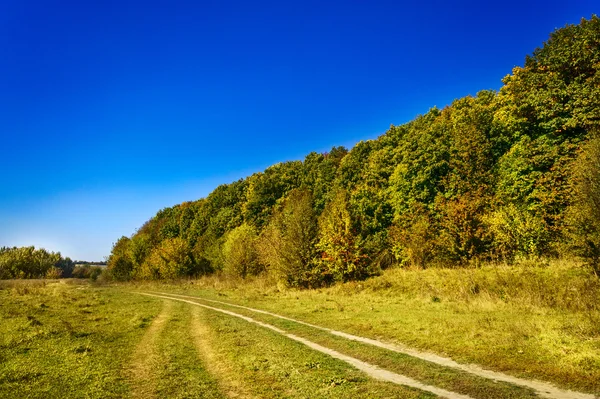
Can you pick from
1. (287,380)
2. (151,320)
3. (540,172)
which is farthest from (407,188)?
(287,380)

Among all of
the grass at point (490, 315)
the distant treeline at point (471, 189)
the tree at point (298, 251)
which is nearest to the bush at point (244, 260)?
the distant treeline at point (471, 189)

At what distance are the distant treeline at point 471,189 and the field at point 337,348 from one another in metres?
7.15

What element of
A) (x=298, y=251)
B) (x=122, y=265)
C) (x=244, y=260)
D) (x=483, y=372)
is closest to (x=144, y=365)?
(x=483, y=372)

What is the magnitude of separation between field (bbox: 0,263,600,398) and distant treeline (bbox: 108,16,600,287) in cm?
715

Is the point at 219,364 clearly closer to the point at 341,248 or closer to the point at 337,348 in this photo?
the point at 337,348

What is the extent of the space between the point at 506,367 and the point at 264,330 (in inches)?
407

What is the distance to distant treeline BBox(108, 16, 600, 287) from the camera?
28.1 m

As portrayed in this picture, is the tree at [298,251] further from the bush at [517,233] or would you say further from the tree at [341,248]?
the bush at [517,233]

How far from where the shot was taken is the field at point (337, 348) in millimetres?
8758

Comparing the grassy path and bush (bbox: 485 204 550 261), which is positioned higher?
bush (bbox: 485 204 550 261)

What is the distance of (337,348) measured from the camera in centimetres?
1285

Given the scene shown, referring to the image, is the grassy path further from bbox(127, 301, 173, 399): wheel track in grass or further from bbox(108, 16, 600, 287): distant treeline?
bbox(108, 16, 600, 287): distant treeline

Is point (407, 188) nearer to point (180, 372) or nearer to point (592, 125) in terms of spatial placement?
point (592, 125)

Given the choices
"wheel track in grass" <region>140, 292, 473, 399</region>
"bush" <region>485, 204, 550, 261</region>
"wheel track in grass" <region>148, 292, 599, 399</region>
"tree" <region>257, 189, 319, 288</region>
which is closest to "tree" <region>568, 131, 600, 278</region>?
"bush" <region>485, 204, 550, 261</region>
